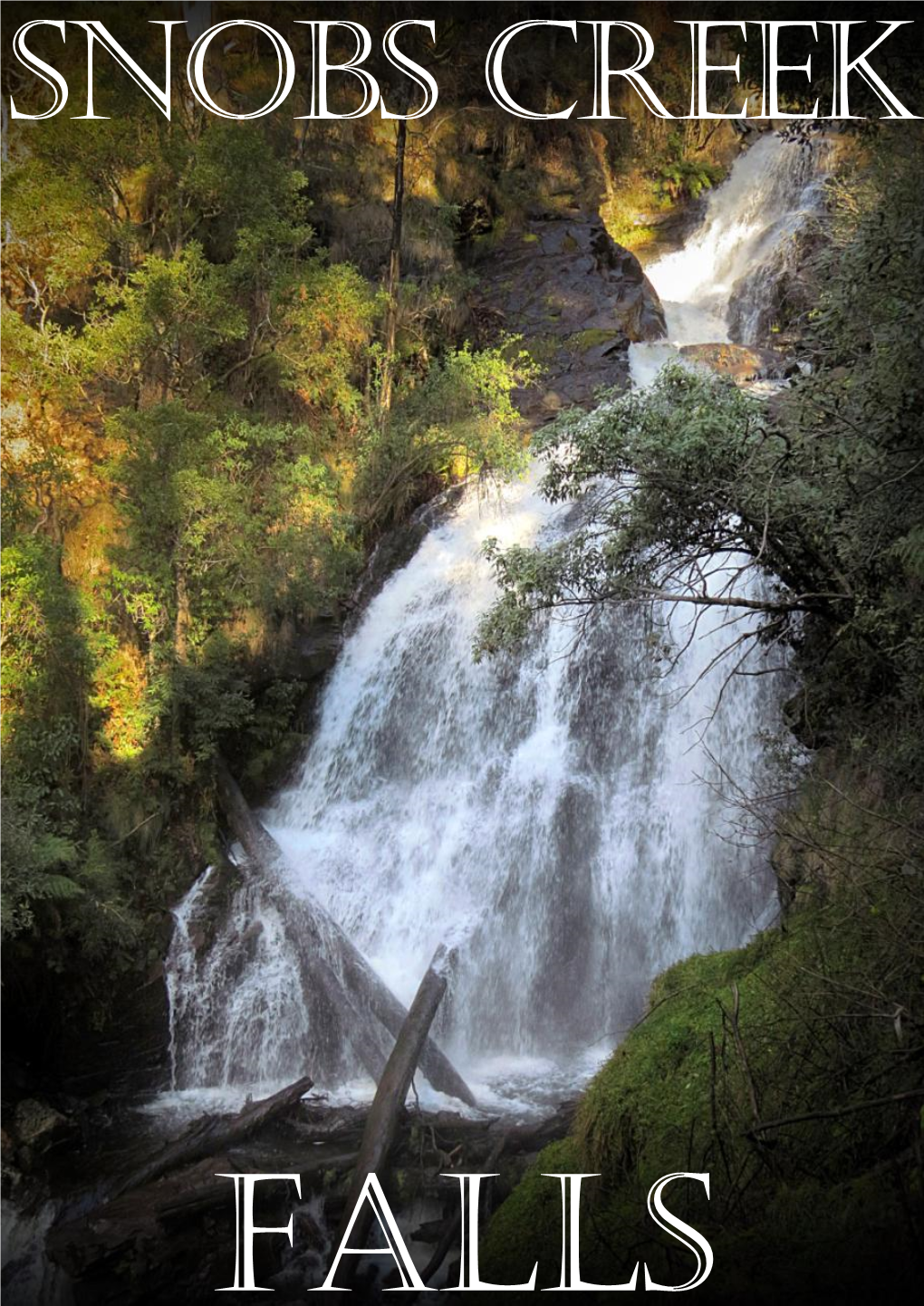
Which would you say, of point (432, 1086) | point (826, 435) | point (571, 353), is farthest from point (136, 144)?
point (432, 1086)

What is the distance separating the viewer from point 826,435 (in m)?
6.39

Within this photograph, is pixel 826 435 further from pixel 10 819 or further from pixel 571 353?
pixel 571 353

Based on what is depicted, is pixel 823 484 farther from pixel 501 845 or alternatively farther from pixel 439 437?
pixel 439 437

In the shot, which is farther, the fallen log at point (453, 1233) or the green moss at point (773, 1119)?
the fallen log at point (453, 1233)

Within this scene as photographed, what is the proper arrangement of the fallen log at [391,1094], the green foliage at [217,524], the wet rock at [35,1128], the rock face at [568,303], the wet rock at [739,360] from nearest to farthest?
the fallen log at [391,1094] < the wet rock at [35,1128] < the green foliage at [217,524] < the wet rock at [739,360] < the rock face at [568,303]

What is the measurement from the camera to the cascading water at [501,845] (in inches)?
388

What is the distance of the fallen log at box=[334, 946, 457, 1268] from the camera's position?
25.6ft

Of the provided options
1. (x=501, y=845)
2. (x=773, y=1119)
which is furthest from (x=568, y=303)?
(x=773, y=1119)

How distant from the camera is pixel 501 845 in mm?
10797

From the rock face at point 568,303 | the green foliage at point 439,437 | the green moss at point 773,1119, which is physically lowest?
the green moss at point 773,1119

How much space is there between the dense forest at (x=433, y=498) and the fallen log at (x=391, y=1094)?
7.16ft

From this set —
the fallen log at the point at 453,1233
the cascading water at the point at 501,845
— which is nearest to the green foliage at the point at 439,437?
the cascading water at the point at 501,845

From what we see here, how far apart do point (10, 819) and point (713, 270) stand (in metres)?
17.2

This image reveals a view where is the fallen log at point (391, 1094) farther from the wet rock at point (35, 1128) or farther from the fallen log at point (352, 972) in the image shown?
the wet rock at point (35, 1128)
